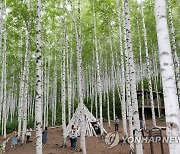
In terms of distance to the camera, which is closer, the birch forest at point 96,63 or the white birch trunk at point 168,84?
the white birch trunk at point 168,84

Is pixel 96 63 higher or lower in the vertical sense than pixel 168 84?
higher

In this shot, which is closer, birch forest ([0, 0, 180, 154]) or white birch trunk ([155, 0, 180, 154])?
white birch trunk ([155, 0, 180, 154])

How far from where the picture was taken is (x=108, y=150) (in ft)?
36.4

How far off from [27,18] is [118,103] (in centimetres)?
1704

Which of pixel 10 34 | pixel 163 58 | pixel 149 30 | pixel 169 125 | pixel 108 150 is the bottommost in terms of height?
pixel 108 150

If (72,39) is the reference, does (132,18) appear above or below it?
above

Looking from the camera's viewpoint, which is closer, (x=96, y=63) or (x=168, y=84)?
(x=168, y=84)

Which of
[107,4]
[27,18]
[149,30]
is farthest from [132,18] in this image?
[27,18]

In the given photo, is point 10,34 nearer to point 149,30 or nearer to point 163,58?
point 149,30

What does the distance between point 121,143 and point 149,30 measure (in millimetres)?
12837

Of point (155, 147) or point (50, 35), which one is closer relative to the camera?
point (155, 147)

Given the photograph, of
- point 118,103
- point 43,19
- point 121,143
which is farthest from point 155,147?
point 118,103

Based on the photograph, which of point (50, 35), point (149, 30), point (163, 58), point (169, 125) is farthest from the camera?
point (149, 30)

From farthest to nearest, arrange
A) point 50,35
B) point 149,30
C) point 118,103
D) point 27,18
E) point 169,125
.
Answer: point 118,103
point 149,30
point 50,35
point 27,18
point 169,125
